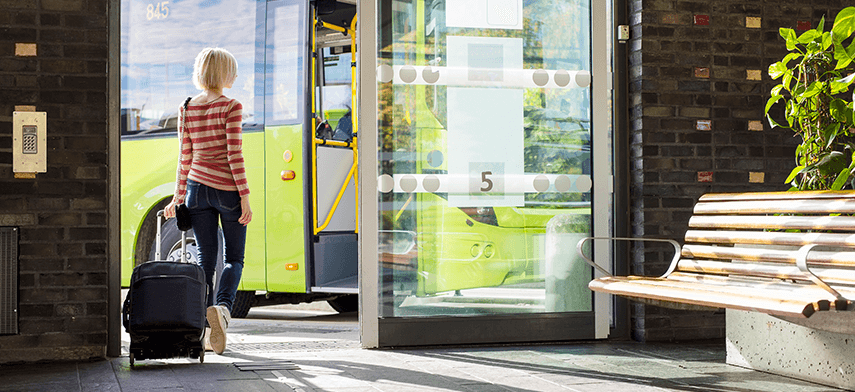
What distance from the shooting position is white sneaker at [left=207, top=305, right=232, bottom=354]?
418 centimetres

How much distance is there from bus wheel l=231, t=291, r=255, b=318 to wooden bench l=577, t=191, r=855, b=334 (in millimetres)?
3367

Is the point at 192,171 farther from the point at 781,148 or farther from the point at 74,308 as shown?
the point at 781,148

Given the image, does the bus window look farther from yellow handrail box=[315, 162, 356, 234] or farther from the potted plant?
the potted plant

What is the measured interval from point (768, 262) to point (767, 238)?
0.11 metres

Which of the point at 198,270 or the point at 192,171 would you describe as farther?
the point at 192,171

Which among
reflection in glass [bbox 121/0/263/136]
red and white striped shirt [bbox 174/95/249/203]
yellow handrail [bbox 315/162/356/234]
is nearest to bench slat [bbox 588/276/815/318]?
red and white striped shirt [bbox 174/95/249/203]

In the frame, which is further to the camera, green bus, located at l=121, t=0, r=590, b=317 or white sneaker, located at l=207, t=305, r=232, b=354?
green bus, located at l=121, t=0, r=590, b=317

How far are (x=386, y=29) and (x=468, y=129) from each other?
2.17 ft

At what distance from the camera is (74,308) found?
4148 mm

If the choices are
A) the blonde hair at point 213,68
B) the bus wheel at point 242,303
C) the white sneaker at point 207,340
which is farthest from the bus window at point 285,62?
the white sneaker at point 207,340

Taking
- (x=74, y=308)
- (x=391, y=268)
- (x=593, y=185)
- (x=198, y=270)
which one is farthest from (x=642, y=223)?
(x=74, y=308)

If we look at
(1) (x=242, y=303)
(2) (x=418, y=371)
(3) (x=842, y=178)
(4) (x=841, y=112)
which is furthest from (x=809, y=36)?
(1) (x=242, y=303)

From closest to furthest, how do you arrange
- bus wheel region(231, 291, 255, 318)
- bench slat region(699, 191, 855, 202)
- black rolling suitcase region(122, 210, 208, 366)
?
bench slat region(699, 191, 855, 202) → black rolling suitcase region(122, 210, 208, 366) → bus wheel region(231, 291, 255, 318)

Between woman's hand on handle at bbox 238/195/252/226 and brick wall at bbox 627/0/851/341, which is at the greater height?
brick wall at bbox 627/0/851/341
